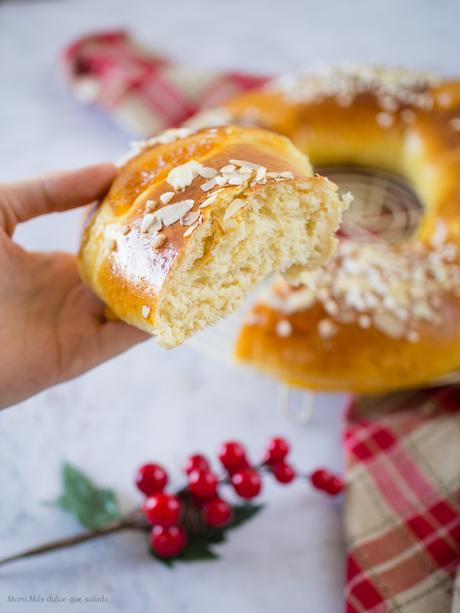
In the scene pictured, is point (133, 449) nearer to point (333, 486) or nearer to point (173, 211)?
point (333, 486)

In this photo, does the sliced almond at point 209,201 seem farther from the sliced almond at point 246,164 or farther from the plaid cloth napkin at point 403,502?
the plaid cloth napkin at point 403,502

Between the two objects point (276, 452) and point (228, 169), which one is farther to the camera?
point (276, 452)

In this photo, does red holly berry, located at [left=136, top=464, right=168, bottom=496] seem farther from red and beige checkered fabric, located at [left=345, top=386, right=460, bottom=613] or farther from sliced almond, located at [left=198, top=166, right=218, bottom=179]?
sliced almond, located at [left=198, top=166, right=218, bottom=179]

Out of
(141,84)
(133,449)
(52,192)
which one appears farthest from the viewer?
(141,84)

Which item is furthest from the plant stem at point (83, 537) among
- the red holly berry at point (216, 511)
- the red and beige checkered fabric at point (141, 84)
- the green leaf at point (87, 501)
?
the red and beige checkered fabric at point (141, 84)

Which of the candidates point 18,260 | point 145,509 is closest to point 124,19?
point 18,260

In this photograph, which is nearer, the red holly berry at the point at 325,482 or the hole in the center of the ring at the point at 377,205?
the red holly berry at the point at 325,482

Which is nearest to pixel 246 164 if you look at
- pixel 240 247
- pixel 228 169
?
pixel 228 169
